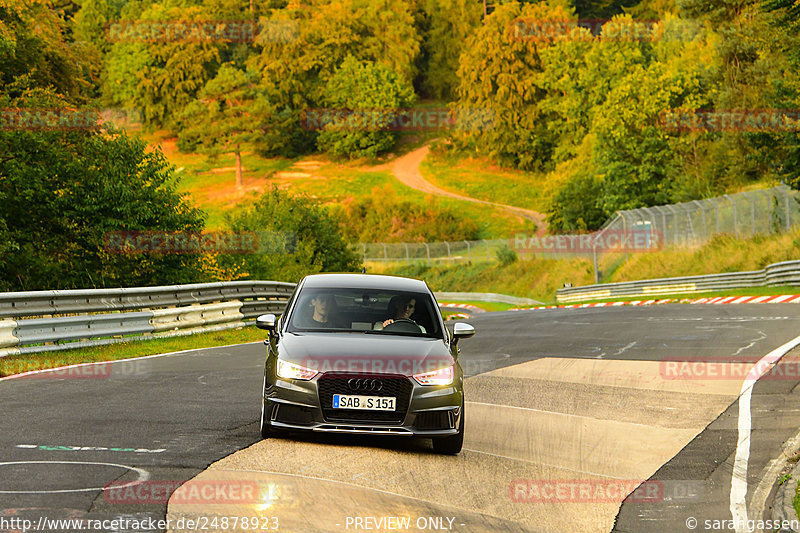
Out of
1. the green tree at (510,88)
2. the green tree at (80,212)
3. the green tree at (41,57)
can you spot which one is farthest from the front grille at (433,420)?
the green tree at (510,88)

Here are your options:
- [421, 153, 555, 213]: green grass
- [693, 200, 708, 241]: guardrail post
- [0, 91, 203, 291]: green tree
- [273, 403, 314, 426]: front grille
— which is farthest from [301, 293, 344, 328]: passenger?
[421, 153, 555, 213]: green grass

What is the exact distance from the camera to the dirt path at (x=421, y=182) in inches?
3947

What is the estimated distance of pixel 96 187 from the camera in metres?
28.0

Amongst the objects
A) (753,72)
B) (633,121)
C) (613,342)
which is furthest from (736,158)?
(613,342)

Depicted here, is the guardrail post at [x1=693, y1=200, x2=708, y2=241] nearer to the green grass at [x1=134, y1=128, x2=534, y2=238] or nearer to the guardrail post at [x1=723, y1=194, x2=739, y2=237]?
the guardrail post at [x1=723, y1=194, x2=739, y2=237]

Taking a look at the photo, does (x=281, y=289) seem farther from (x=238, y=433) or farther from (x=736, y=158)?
(x=736, y=158)

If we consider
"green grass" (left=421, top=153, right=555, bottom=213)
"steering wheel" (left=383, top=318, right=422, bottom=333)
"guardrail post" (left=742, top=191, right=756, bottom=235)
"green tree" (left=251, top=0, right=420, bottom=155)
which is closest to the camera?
"steering wheel" (left=383, top=318, right=422, bottom=333)

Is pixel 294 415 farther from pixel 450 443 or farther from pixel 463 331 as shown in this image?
pixel 463 331

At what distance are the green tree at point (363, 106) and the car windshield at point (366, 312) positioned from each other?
112021mm

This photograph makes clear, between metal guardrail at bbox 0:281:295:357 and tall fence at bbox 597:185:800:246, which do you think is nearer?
metal guardrail at bbox 0:281:295:357

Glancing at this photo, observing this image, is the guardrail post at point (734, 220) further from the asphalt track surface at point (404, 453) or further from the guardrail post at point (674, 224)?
the asphalt track surface at point (404, 453)

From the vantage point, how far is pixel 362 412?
8.45m

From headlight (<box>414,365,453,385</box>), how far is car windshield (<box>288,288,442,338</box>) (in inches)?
33.0

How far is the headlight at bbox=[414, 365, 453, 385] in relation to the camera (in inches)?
340
